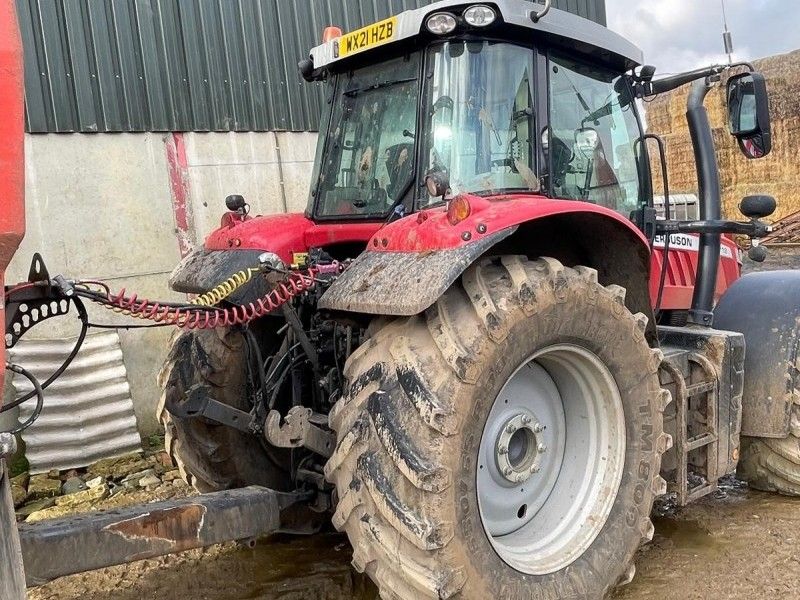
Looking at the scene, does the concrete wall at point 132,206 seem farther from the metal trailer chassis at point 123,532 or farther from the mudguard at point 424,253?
the mudguard at point 424,253

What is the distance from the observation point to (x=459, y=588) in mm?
2352

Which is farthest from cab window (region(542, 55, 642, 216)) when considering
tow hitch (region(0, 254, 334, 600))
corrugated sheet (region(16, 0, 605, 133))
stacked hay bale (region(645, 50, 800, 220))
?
stacked hay bale (region(645, 50, 800, 220))

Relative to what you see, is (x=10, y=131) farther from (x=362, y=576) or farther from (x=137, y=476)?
(x=137, y=476)

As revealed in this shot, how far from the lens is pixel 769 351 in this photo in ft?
12.6

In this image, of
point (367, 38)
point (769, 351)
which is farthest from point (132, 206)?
point (769, 351)

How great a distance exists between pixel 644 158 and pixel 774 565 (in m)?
2.01

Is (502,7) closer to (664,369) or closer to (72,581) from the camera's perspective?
(664,369)

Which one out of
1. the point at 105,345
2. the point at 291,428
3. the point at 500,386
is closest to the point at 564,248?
the point at 500,386

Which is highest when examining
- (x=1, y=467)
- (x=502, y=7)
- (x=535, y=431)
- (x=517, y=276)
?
(x=502, y=7)

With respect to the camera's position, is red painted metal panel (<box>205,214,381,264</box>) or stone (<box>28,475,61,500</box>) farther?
stone (<box>28,475,61,500</box>)

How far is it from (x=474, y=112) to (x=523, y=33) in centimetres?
43

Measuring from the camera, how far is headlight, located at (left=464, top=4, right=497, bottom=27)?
2.98m

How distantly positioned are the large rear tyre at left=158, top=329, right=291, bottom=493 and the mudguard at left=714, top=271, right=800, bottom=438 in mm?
2445

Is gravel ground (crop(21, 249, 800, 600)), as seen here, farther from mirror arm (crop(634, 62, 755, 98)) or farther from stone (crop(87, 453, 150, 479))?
mirror arm (crop(634, 62, 755, 98))
